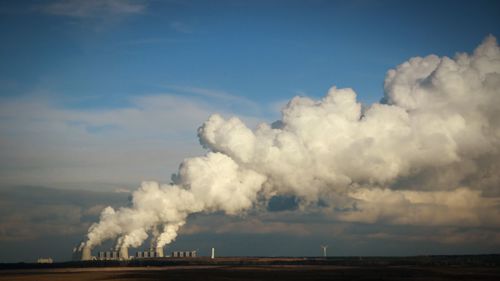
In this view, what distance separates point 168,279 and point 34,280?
37.7 metres

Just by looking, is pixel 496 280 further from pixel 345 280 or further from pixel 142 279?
pixel 142 279

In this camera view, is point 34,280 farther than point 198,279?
Yes

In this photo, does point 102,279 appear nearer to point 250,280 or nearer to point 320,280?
point 250,280

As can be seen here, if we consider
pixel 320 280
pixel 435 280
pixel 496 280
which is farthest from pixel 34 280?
pixel 496 280

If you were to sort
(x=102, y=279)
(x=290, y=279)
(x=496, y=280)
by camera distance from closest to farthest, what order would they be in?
(x=496, y=280) → (x=290, y=279) → (x=102, y=279)

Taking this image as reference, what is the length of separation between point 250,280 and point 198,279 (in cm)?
1355

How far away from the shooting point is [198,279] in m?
138

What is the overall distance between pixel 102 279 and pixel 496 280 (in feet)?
310

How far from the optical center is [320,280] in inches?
5246

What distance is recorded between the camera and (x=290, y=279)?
445ft

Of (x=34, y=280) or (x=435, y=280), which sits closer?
(x=435, y=280)

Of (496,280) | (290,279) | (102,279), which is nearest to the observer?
(496,280)

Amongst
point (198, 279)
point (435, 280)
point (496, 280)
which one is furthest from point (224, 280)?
point (496, 280)

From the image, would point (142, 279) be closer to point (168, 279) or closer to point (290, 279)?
point (168, 279)
